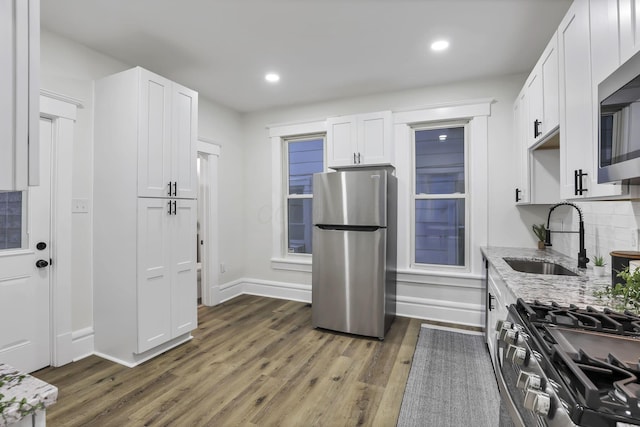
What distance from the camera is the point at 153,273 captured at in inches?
105

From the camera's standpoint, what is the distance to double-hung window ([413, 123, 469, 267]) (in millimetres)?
3619

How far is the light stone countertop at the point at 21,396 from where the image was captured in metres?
0.69

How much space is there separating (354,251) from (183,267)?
168 centimetres

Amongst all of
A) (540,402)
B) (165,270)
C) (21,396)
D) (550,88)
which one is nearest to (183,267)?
(165,270)

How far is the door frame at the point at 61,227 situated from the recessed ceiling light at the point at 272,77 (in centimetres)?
176

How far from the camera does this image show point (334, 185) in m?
3.32

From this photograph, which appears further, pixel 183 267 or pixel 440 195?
pixel 440 195

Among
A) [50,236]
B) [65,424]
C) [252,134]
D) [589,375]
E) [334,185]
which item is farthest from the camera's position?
[252,134]

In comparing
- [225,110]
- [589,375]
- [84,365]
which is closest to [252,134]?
[225,110]

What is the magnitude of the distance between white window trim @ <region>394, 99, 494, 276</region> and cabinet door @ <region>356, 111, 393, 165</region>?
0.20 metres

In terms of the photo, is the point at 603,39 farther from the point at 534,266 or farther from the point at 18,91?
the point at 18,91

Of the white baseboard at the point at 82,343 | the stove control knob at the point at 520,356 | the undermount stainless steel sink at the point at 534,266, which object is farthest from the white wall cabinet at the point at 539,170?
the white baseboard at the point at 82,343

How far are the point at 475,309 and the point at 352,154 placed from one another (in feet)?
7.31

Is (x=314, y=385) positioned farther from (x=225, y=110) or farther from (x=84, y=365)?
(x=225, y=110)
